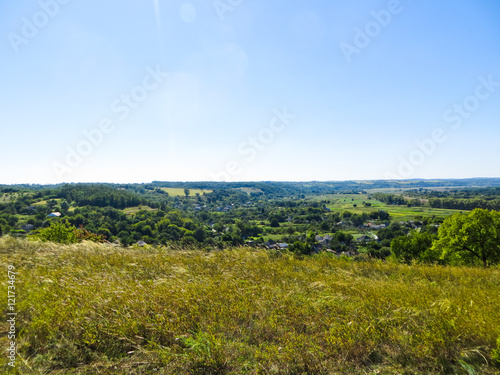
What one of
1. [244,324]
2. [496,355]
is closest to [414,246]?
[496,355]

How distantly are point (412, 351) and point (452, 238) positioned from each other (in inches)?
724

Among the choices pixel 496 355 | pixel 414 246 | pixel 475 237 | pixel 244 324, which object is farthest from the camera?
pixel 414 246

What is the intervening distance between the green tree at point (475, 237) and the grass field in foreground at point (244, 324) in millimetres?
13858

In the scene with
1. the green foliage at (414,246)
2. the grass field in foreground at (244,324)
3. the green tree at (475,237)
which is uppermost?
the grass field in foreground at (244,324)

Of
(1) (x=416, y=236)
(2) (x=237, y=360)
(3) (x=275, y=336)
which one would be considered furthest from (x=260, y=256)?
(1) (x=416, y=236)

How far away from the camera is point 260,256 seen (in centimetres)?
745

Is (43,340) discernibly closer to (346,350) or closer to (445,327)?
(346,350)

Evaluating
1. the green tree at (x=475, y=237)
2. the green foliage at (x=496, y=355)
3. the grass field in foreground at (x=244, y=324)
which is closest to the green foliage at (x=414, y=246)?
the green tree at (x=475, y=237)

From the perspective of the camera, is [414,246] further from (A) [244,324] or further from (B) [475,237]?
(A) [244,324]

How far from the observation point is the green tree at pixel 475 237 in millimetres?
15570

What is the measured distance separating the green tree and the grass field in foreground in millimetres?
13858

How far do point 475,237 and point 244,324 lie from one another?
19.7 m

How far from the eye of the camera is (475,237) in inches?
631

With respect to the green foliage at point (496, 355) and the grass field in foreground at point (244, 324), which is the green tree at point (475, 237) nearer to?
the grass field in foreground at point (244, 324)
